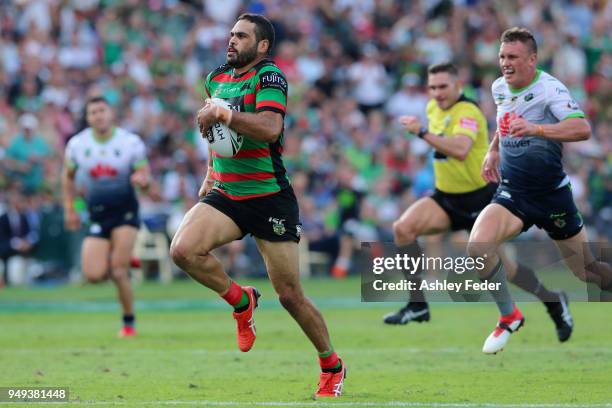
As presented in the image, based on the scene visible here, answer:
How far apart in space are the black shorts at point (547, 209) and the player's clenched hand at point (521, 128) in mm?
1241

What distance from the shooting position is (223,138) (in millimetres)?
9258

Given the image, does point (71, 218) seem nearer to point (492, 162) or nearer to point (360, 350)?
point (360, 350)

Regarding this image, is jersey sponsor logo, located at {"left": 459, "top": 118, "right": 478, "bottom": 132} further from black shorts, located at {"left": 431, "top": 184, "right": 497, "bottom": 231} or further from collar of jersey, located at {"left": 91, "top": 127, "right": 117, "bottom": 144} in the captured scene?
collar of jersey, located at {"left": 91, "top": 127, "right": 117, "bottom": 144}

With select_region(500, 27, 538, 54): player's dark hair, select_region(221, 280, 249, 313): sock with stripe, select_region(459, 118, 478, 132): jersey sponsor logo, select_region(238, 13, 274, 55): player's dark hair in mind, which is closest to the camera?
select_region(238, 13, 274, 55): player's dark hair

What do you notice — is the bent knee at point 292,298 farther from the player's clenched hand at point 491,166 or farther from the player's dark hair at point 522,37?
the player's dark hair at point 522,37

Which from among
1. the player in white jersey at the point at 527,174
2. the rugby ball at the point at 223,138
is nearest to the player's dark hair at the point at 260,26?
the rugby ball at the point at 223,138

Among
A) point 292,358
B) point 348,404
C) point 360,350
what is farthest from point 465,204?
point 348,404

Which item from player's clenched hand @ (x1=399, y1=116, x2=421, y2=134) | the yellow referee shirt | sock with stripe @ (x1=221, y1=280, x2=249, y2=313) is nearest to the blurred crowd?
the yellow referee shirt

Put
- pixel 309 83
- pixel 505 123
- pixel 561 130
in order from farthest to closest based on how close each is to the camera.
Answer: pixel 309 83 < pixel 505 123 < pixel 561 130

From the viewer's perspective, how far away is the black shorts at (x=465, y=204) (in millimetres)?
13461

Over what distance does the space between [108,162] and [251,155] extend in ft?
20.0

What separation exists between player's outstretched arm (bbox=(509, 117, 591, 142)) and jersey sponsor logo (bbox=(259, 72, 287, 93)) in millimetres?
2104

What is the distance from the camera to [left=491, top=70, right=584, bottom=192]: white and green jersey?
11.0 m

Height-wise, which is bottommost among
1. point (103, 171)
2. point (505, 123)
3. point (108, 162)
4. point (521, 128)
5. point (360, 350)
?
point (360, 350)
